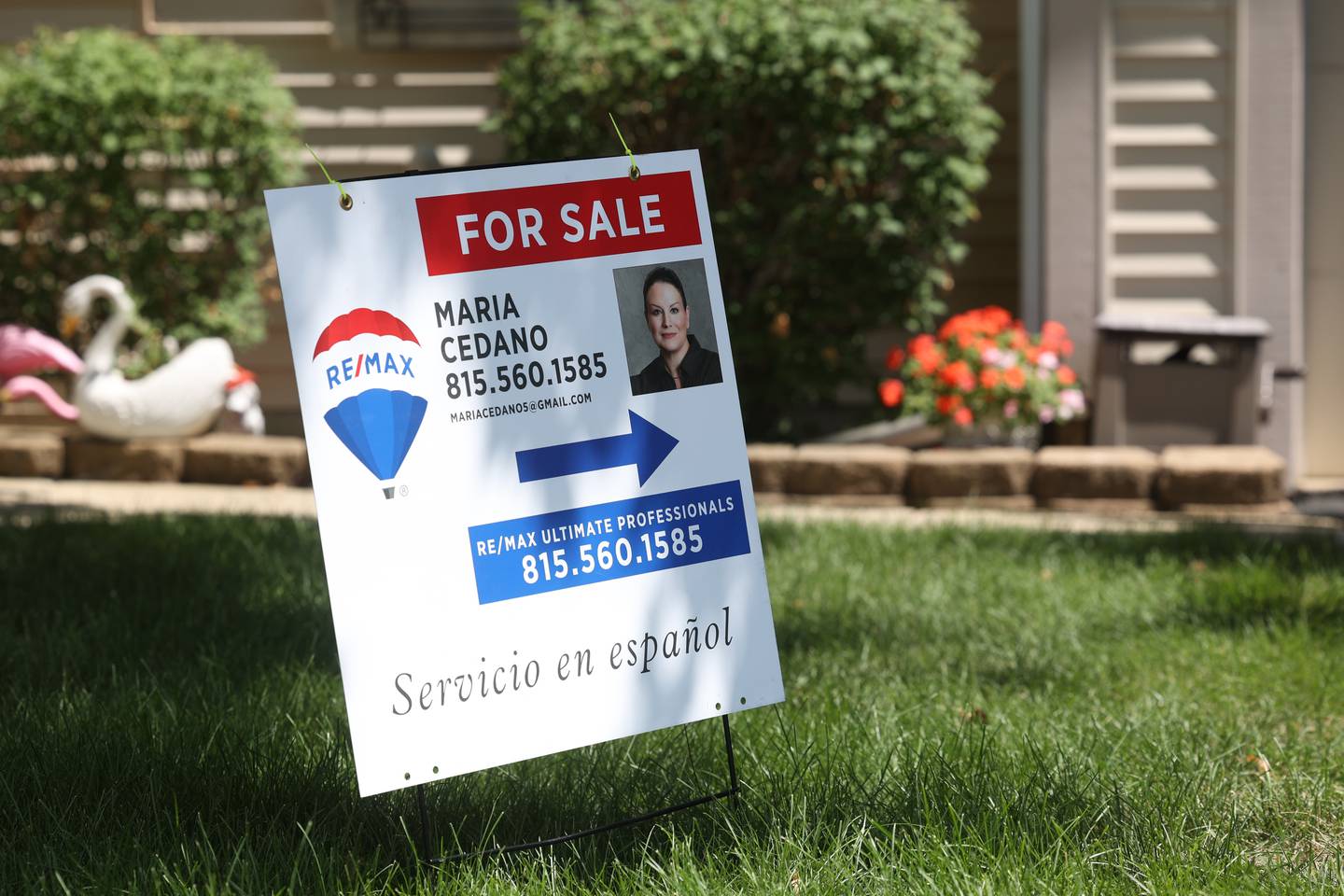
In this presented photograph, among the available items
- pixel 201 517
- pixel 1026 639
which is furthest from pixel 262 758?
pixel 201 517

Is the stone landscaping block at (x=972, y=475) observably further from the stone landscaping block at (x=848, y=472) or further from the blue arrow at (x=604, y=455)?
the blue arrow at (x=604, y=455)

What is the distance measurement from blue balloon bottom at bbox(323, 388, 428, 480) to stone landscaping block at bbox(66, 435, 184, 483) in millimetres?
5472

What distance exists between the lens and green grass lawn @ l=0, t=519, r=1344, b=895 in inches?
96.7

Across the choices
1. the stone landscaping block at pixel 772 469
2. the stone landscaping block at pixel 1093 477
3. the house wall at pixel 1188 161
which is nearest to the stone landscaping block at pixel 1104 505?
the stone landscaping block at pixel 1093 477

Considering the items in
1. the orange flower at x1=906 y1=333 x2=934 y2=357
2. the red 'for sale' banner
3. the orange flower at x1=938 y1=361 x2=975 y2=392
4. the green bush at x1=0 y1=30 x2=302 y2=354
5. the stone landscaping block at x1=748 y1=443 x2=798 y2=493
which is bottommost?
the stone landscaping block at x1=748 y1=443 x2=798 y2=493

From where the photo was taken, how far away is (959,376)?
7.17 metres

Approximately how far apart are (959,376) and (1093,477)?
88 centimetres

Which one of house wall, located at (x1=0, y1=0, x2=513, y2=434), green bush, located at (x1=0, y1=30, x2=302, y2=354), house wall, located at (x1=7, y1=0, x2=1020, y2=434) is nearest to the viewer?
green bush, located at (x1=0, y1=30, x2=302, y2=354)

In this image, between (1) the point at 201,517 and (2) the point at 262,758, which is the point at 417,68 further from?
(2) the point at 262,758

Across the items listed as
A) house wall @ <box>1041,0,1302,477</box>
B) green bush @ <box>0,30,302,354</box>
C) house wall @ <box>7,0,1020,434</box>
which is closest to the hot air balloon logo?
house wall @ <box>1041,0,1302,477</box>

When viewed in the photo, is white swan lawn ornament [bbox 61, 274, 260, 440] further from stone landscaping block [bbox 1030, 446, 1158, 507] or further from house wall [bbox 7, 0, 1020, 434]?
stone landscaping block [bbox 1030, 446, 1158, 507]

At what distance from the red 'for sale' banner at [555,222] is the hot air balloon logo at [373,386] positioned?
155mm

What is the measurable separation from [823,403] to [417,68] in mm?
3467

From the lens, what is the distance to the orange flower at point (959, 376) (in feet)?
23.5
